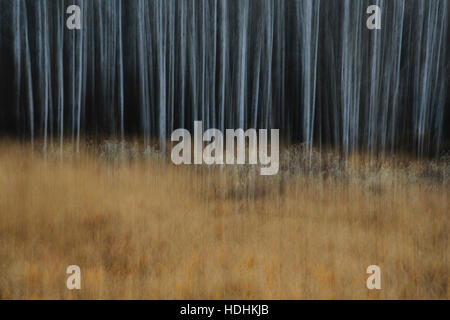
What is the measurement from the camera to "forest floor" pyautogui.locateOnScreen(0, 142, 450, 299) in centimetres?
248

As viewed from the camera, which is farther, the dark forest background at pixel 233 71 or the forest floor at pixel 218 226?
the dark forest background at pixel 233 71

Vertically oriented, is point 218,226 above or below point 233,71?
below

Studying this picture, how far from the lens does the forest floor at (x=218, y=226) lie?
2480 mm

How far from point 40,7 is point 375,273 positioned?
9.04 ft

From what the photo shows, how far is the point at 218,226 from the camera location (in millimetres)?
2633

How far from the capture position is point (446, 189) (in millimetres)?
2699

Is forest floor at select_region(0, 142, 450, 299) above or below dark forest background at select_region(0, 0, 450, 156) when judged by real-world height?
below

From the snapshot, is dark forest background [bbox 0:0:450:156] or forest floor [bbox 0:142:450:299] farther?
dark forest background [bbox 0:0:450:156]

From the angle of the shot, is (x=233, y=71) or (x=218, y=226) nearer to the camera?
(x=218, y=226)

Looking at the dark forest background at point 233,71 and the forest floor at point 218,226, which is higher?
the dark forest background at point 233,71
